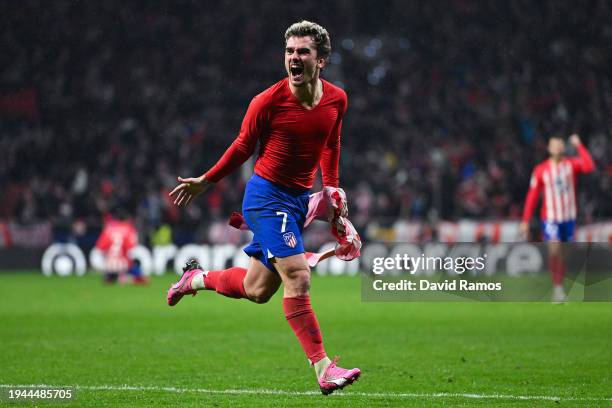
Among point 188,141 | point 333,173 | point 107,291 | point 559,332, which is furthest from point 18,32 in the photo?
point 333,173

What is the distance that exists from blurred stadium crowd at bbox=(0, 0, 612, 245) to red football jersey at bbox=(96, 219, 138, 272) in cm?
315

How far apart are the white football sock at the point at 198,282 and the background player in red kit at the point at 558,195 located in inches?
293

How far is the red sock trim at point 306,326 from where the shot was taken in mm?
5746

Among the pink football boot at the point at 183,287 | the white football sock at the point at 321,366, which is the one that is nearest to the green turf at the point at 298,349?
the white football sock at the point at 321,366

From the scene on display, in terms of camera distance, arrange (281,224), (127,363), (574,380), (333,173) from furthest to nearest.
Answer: (127,363) → (574,380) → (333,173) → (281,224)

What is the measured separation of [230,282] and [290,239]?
741 mm

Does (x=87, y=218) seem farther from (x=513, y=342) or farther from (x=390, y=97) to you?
(x=513, y=342)

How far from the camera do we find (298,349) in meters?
8.94

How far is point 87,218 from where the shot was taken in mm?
22172

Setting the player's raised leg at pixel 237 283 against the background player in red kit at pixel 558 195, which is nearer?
the player's raised leg at pixel 237 283

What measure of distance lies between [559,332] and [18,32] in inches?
775

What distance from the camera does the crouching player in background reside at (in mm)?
18078

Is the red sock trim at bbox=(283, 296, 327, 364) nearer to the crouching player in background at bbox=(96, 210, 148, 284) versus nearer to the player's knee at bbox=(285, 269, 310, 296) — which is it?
the player's knee at bbox=(285, 269, 310, 296)

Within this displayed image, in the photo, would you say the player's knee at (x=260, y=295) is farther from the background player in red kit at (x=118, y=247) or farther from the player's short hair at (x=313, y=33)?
the background player in red kit at (x=118, y=247)
